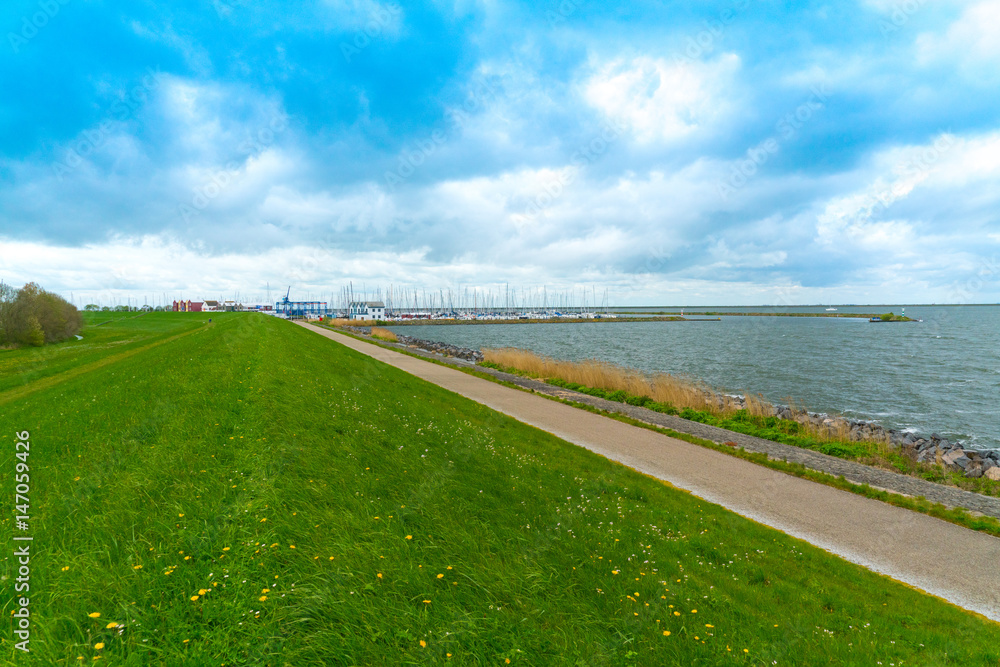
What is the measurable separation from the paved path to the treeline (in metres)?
59.5

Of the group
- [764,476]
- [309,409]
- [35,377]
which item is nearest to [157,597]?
[309,409]

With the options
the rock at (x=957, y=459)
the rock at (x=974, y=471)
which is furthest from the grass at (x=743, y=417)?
the rock at (x=957, y=459)

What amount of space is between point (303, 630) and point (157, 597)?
1210mm

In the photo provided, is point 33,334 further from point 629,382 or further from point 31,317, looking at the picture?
point 629,382

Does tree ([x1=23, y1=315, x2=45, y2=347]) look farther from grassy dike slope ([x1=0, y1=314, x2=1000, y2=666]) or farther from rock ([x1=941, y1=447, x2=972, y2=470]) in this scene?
rock ([x1=941, y1=447, x2=972, y2=470])

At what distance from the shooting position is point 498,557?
5.08 meters

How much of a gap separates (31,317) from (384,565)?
2565 inches

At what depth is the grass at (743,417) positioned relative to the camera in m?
13.6

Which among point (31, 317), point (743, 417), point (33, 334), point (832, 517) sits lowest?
point (743, 417)

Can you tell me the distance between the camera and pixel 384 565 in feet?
14.4

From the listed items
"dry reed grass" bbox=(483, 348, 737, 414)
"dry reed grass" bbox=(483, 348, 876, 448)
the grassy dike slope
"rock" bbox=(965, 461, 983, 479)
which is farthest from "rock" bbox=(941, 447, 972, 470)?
the grassy dike slope

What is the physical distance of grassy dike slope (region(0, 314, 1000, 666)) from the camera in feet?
11.6

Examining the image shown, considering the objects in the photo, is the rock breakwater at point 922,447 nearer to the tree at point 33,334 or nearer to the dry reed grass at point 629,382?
the dry reed grass at point 629,382

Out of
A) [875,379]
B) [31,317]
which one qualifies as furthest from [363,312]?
[875,379]
